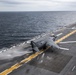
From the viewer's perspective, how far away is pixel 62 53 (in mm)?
24578

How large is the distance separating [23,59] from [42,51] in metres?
4.88

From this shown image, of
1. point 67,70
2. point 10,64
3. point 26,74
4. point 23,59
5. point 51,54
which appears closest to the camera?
point 26,74

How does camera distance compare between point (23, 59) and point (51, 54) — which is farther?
point (51, 54)

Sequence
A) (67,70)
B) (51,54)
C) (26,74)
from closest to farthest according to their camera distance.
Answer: (26,74)
(67,70)
(51,54)

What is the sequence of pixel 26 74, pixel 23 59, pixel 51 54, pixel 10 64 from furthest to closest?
pixel 51 54 < pixel 23 59 < pixel 10 64 < pixel 26 74

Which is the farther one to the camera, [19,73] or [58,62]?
[58,62]

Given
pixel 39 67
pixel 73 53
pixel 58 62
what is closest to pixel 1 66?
pixel 39 67

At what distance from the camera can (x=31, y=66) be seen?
19250 mm

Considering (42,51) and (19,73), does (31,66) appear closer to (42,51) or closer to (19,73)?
(19,73)

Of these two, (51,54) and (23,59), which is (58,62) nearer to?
(51,54)

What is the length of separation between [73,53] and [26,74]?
37.5ft

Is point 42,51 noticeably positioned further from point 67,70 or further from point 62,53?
point 67,70

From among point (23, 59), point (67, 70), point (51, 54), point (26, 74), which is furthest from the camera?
point (51, 54)

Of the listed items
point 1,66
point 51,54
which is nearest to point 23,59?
point 1,66
